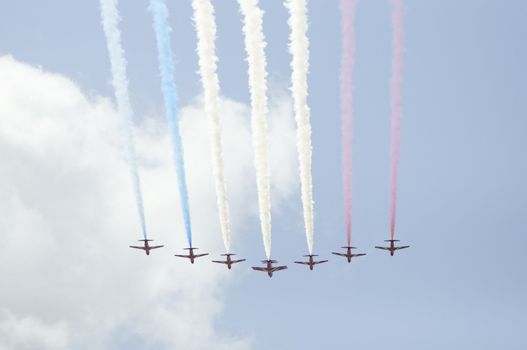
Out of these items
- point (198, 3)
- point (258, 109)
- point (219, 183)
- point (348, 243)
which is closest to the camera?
point (198, 3)

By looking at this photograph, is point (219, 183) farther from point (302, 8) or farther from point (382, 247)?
point (382, 247)

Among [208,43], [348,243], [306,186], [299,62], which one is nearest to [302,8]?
[299,62]

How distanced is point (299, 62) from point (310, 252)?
20.4 m

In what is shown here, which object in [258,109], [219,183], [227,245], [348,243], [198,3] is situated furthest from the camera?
[348,243]

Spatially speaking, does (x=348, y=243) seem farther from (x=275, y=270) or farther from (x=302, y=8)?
(x=302, y=8)

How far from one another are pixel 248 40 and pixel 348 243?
22.0m

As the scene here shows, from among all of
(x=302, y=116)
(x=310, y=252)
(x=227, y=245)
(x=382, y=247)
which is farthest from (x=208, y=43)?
(x=382, y=247)

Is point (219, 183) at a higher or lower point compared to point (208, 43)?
lower

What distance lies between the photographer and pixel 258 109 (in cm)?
3291

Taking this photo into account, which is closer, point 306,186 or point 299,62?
point 299,62

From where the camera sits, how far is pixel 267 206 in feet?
119

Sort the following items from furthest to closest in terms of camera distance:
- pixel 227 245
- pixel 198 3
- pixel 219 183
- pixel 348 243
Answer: pixel 348 243 < pixel 227 245 < pixel 219 183 < pixel 198 3

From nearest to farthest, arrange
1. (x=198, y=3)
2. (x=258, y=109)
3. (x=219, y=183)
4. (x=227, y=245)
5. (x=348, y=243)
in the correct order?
(x=198, y=3)
(x=258, y=109)
(x=219, y=183)
(x=227, y=245)
(x=348, y=243)

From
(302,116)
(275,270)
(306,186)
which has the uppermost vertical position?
(302,116)
